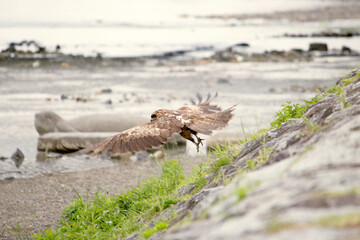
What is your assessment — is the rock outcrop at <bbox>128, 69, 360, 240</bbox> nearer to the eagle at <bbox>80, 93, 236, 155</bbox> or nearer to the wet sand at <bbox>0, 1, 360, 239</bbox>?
the eagle at <bbox>80, 93, 236, 155</bbox>

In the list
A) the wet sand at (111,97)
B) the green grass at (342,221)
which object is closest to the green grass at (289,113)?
the wet sand at (111,97)

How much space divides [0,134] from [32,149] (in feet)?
4.51

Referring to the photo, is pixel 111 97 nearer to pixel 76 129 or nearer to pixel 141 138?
pixel 76 129

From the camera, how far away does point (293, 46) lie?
2495cm

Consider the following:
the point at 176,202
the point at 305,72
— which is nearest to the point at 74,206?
the point at 176,202

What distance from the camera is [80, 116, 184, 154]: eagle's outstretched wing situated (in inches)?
193

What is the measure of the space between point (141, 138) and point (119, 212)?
3.54 ft

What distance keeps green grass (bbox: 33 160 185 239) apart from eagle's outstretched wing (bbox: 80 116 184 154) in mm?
553

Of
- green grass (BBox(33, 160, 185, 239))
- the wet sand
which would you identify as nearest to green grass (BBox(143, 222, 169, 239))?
green grass (BBox(33, 160, 185, 239))

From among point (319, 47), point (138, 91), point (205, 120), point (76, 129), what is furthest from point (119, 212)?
point (319, 47)

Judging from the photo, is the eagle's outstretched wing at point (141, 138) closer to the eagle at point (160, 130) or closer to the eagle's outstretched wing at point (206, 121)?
the eagle at point (160, 130)

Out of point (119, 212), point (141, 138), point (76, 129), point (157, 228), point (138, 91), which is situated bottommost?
point (119, 212)

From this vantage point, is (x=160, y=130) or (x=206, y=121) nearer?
(x=160, y=130)

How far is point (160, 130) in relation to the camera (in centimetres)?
521
